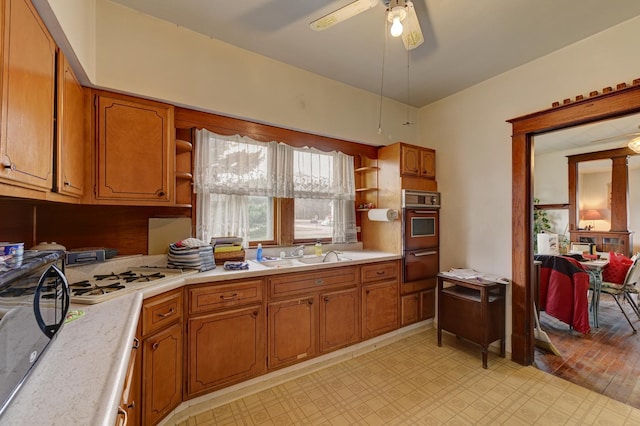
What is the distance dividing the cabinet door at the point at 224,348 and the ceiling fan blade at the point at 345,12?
1.95 meters

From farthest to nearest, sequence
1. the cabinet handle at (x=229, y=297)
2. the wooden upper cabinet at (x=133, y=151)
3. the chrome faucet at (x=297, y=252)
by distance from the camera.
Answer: the chrome faucet at (x=297, y=252)
the cabinet handle at (x=229, y=297)
the wooden upper cabinet at (x=133, y=151)

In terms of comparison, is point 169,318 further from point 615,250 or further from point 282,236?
point 615,250

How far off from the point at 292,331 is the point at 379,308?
0.98 metres

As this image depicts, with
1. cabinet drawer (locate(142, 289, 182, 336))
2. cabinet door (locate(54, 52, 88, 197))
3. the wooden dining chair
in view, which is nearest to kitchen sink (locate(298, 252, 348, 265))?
cabinet drawer (locate(142, 289, 182, 336))

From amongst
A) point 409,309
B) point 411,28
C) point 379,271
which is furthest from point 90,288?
point 409,309

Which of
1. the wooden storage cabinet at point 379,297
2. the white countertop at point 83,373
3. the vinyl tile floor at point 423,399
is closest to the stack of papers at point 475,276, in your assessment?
the wooden storage cabinet at point 379,297

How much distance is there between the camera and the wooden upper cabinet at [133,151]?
1800 mm

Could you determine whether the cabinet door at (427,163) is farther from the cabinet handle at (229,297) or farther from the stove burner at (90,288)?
the stove burner at (90,288)

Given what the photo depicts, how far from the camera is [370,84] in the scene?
2994 mm

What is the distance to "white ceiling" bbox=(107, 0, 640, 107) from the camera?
187cm

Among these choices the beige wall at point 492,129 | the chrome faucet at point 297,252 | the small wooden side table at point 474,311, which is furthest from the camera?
the chrome faucet at point 297,252

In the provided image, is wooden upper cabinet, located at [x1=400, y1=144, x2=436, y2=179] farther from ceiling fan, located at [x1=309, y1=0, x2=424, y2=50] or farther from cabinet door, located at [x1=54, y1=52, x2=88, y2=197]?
cabinet door, located at [x1=54, y1=52, x2=88, y2=197]

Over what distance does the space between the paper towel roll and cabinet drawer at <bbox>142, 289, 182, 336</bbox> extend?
205 centimetres

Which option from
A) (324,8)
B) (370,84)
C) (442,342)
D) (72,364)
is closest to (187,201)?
(72,364)
